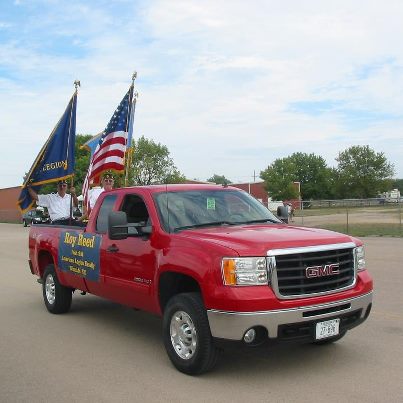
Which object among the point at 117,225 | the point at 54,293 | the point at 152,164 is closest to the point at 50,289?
the point at 54,293

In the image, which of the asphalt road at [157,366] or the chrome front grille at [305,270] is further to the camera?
the chrome front grille at [305,270]

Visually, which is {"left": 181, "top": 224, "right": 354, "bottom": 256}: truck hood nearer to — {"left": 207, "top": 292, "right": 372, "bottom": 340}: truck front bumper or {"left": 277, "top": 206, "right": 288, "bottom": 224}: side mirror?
{"left": 207, "top": 292, "right": 372, "bottom": 340}: truck front bumper

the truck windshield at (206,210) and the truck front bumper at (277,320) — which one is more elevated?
the truck windshield at (206,210)

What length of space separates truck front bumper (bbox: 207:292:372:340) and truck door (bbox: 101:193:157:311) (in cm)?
115

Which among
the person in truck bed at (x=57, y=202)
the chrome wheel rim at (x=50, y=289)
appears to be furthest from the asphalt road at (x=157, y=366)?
the person in truck bed at (x=57, y=202)

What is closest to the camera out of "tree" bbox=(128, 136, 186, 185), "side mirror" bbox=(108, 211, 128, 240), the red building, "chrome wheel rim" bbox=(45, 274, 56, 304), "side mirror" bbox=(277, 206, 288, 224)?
"side mirror" bbox=(108, 211, 128, 240)

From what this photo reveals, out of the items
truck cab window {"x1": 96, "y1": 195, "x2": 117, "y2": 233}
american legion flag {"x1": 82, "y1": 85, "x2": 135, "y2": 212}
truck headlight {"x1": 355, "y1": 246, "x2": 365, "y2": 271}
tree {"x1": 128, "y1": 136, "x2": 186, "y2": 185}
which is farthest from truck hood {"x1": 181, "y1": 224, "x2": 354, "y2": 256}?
tree {"x1": 128, "y1": 136, "x2": 186, "y2": 185}

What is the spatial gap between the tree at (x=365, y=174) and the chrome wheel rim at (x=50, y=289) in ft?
301

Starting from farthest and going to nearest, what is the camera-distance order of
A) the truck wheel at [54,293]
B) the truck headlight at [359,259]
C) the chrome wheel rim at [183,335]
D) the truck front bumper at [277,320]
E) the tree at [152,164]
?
the tree at [152,164]
the truck wheel at [54,293]
the truck headlight at [359,259]
the chrome wheel rim at [183,335]
the truck front bumper at [277,320]

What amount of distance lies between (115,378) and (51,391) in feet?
2.02

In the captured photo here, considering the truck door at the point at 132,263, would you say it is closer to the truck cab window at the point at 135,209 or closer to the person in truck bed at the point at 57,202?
the truck cab window at the point at 135,209

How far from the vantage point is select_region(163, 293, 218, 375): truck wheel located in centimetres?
502

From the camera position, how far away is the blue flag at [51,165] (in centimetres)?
1044

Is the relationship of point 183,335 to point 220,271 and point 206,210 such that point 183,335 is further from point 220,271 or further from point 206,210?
point 206,210
